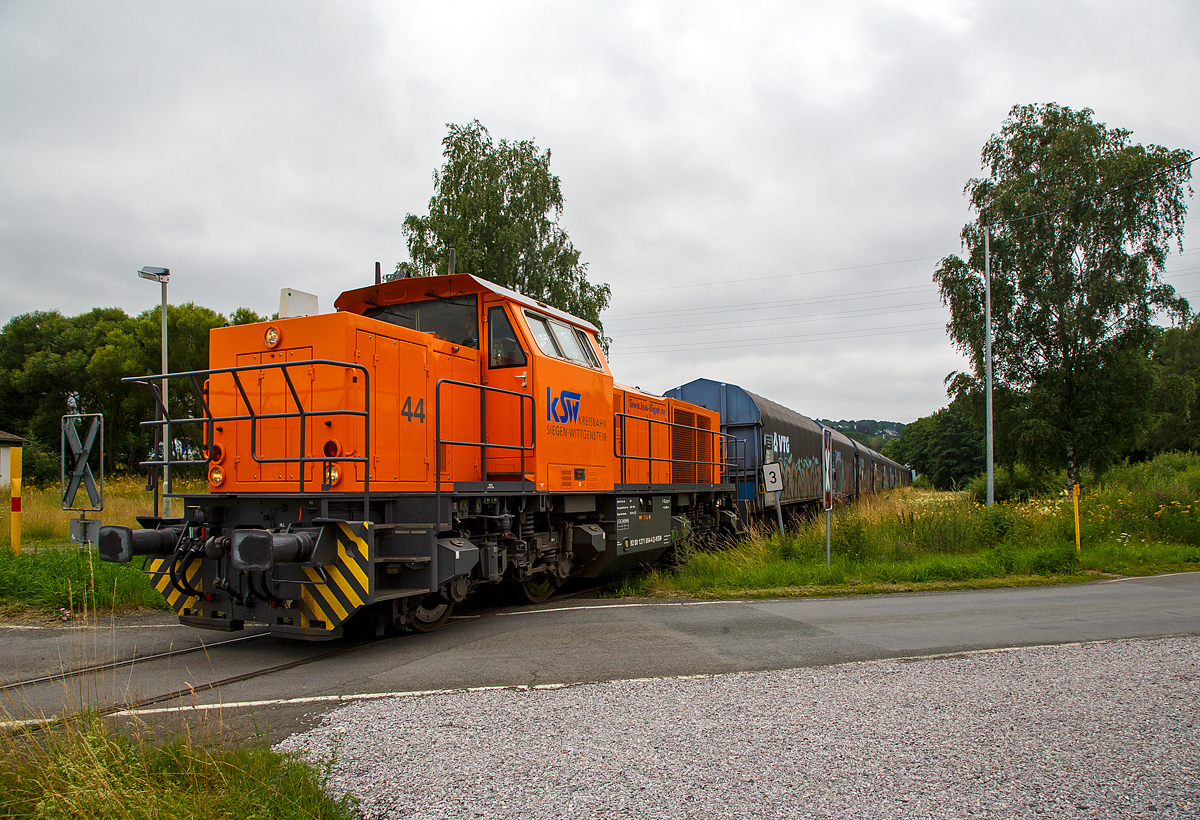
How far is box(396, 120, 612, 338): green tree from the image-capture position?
79.3ft

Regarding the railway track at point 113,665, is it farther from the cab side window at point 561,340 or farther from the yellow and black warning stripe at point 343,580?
the cab side window at point 561,340

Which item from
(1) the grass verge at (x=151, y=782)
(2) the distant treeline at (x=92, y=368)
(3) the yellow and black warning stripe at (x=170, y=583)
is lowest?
(1) the grass verge at (x=151, y=782)

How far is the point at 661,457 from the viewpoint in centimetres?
1140

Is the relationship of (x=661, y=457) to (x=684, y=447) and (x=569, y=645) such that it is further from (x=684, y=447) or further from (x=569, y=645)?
(x=569, y=645)

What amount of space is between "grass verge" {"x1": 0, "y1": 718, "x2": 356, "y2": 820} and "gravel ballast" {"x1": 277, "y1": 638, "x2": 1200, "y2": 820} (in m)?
0.30

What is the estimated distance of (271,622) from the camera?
6.08 m

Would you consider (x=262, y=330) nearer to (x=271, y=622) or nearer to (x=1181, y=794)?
(x=271, y=622)

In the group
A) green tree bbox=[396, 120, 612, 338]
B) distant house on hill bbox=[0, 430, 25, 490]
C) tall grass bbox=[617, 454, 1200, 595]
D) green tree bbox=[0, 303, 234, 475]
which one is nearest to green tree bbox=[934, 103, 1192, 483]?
tall grass bbox=[617, 454, 1200, 595]

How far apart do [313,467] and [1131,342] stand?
1042 inches

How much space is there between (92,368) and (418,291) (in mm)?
31727

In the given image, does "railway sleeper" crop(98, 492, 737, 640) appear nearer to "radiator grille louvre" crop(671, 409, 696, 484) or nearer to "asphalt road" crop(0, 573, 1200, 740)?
"asphalt road" crop(0, 573, 1200, 740)

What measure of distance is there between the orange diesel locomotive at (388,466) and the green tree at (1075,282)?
2130cm

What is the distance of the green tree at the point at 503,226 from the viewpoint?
24156mm

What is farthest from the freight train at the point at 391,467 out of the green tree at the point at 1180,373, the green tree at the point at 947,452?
the green tree at the point at 947,452
